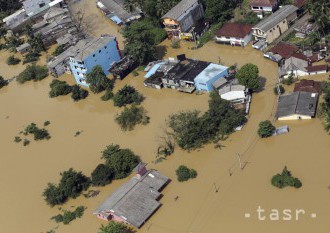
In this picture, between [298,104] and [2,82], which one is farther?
[2,82]

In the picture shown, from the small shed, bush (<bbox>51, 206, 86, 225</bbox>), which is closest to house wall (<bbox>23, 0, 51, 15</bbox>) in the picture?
the small shed

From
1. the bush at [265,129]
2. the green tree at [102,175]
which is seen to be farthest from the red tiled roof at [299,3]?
the green tree at [102,175]

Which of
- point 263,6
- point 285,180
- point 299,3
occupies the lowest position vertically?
point 285,180

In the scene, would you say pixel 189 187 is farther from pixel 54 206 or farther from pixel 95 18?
pixel 95 18

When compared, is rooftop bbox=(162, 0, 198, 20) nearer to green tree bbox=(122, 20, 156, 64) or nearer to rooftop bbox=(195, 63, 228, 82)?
green tree bbox=(122, 20, 156, 64)

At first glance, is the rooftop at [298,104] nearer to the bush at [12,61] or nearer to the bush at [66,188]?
the bush at [66,188]

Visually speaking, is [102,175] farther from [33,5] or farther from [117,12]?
[33,5]

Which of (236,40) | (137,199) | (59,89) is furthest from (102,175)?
(236,40)
